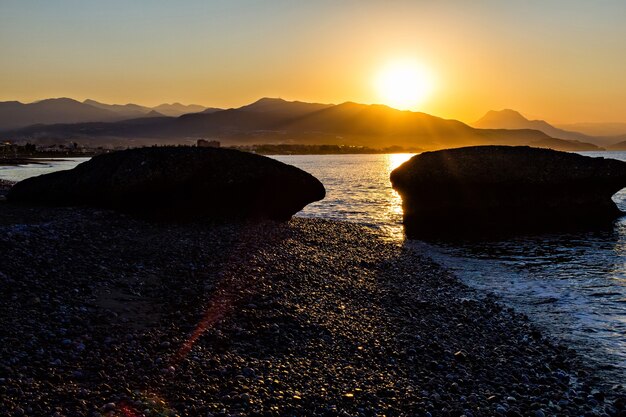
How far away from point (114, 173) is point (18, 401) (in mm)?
18157

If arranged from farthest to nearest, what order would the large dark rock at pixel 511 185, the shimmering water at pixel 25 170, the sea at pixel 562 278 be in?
1. the shimmering water at pixel 25 170
2. the large dark rock at pixel 511 185
3. the sea at pixel 562 278

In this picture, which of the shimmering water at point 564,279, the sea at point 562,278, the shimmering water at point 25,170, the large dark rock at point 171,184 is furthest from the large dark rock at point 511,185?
the shimmering water at point 25,170

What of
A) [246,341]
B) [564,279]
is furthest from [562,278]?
[246,341]

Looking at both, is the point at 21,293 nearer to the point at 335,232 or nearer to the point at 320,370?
the point at 320,370

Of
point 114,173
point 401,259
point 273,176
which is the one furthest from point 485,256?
point 114,173

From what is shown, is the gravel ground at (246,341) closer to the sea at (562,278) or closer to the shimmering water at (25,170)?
the sea at (562,278)

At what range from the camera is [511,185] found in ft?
112

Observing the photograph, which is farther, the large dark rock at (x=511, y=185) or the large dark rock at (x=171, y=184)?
the large dark rock at (x=511, y=185)

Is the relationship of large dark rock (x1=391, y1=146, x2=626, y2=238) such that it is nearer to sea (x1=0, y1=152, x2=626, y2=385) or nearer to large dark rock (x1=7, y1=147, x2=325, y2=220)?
sea (x1=0, y1=152, x2=626, y2=385)

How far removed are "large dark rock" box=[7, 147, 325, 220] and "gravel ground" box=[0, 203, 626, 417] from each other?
6.00m

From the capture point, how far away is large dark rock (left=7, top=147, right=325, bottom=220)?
883 inches

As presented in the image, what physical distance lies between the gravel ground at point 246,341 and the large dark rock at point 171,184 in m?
6.00

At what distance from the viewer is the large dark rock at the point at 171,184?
22.4 metres

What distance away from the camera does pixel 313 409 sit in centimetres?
726
